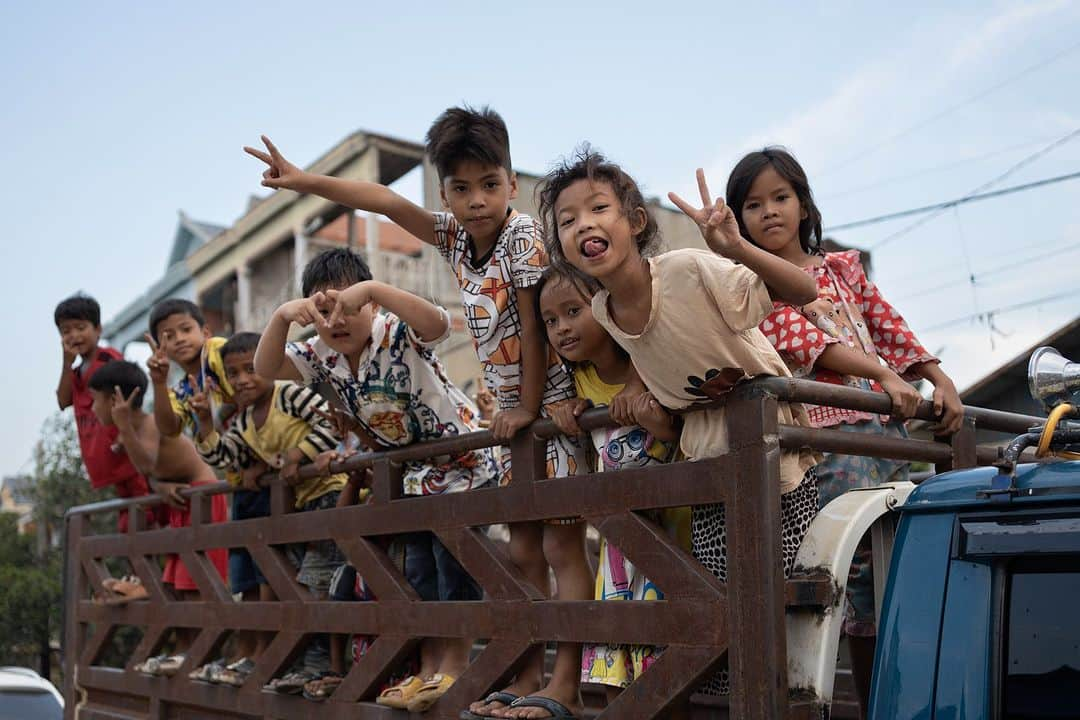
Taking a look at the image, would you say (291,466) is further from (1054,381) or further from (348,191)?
(1054,381)

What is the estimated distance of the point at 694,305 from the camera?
2.46 metres

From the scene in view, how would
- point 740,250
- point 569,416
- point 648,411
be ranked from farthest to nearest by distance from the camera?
point 569,416 < point 648,411 < point 740,250

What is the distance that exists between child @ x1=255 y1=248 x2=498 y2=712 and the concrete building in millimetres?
11932

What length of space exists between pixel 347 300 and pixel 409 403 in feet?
1.94

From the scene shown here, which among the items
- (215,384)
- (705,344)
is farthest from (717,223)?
(215,384)

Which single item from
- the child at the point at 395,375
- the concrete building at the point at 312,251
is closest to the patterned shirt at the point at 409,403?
the child at the point at 395,375

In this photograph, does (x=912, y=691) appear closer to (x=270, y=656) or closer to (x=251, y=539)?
(x=270, y=656)

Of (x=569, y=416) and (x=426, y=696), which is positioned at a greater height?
(x=569, y=416)

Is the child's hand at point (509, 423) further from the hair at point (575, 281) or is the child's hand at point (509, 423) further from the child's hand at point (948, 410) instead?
the child's hand at point (948, 410)

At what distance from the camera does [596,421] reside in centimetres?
267

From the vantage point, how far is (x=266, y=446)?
4.25 meters

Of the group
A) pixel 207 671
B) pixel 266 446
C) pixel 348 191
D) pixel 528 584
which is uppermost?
pixel 348 191

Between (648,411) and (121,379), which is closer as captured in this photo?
(648,411)

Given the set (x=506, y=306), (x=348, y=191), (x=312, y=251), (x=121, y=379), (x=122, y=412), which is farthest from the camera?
(x=312, y=251)
